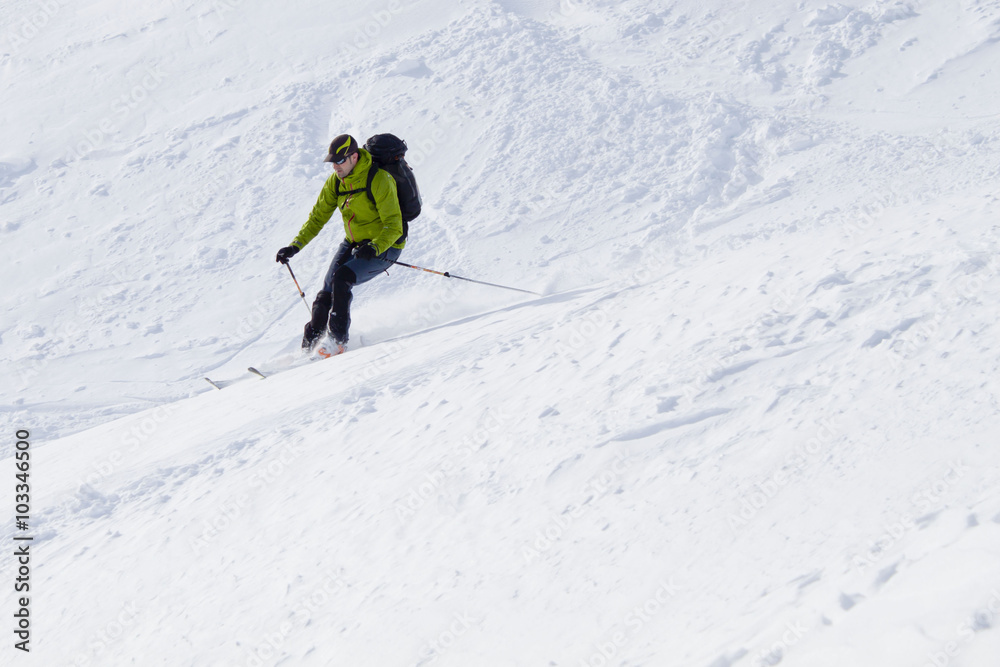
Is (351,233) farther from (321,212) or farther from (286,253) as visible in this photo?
(286,253)

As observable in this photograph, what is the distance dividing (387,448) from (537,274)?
5.37 metres

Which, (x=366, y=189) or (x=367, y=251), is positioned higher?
(x=366, y=189)

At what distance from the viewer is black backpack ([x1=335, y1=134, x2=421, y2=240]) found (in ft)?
23.0

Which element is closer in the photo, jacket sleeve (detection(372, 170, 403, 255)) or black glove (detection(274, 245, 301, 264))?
jacket sleeve (detection(372, 170, 403, 255))

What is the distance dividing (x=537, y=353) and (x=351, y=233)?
9.05ft

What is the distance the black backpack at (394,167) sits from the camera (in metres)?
7.00

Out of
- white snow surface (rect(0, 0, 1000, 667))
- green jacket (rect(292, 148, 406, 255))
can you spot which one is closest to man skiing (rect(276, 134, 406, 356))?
green jacket (rect(292, 148, 406, 255))

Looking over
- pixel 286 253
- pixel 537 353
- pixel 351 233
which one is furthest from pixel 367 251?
pixel 537 353

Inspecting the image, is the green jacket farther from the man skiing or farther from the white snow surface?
the white snow surface

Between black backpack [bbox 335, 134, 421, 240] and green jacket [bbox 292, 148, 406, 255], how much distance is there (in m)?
0.06

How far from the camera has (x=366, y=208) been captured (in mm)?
7203

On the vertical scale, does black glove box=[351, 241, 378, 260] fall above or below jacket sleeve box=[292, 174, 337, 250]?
below

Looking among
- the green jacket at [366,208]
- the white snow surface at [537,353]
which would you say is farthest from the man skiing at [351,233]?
the white snow surface at [537,353]

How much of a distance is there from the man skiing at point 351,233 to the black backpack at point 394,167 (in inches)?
2.3
